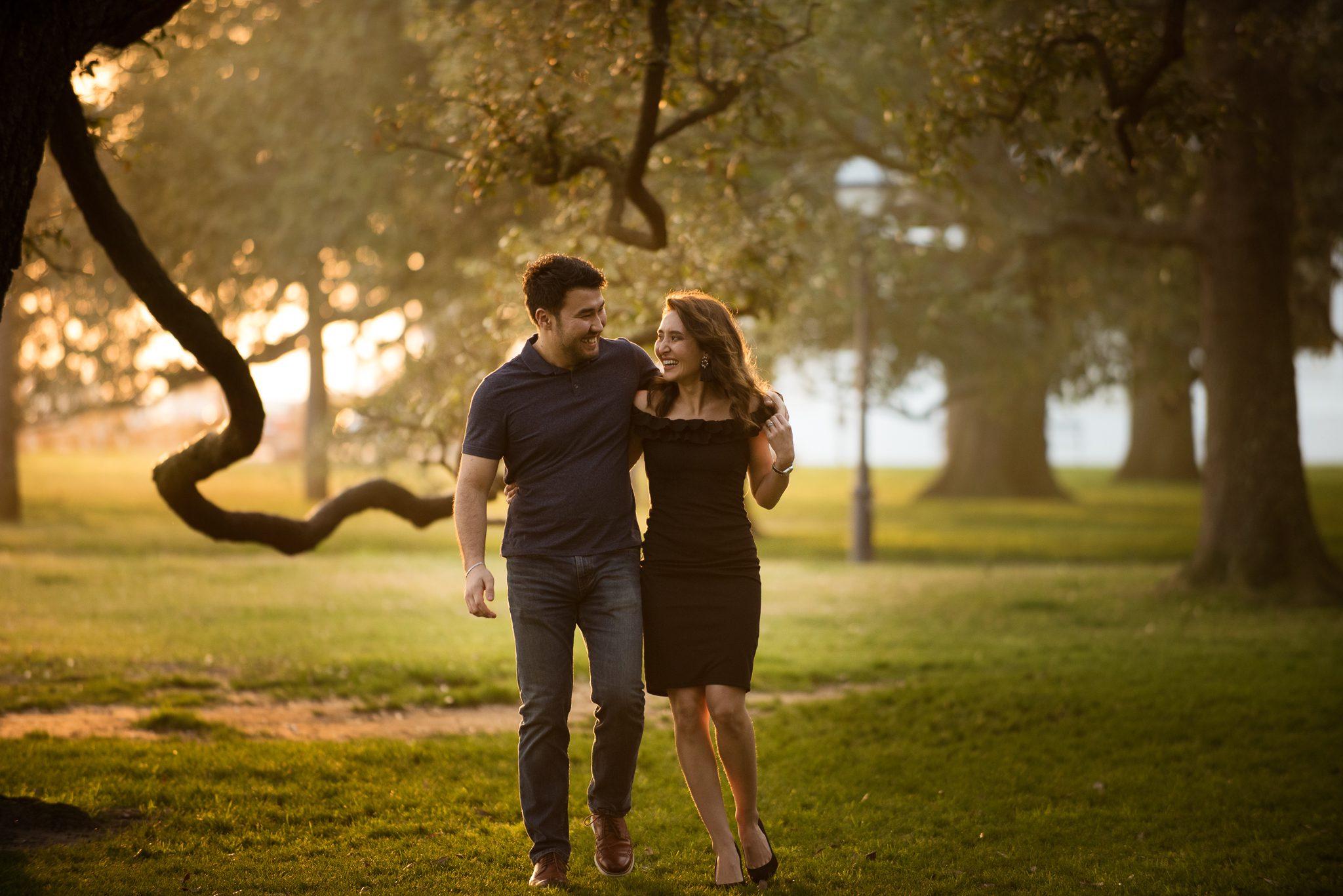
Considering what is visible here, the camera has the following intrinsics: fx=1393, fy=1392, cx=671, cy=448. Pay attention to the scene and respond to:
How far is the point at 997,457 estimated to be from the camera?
3634 centimetres

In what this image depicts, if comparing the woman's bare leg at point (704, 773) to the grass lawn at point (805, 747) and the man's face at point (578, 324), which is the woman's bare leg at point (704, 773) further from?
the man's face at point (578, 324)

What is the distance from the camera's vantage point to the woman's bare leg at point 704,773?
16.7ft

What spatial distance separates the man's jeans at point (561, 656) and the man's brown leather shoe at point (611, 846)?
0.20 m

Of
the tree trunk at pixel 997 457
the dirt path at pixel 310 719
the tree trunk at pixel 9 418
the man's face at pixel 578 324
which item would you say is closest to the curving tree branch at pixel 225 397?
the dirt path at pixel 310 719

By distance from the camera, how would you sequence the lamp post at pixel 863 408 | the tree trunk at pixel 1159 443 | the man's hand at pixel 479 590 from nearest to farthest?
the man's hand at pixel 479 590 → the lamp post at pixel 863 408 → the tree trunk at pixel 1159 443

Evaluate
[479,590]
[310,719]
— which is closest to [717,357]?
[479,590]

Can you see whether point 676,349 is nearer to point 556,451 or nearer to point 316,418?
point 556,451

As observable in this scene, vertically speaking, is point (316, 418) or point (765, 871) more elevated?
point (316, 418)

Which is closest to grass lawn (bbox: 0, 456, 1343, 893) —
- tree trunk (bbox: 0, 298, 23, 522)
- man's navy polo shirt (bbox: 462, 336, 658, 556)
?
man's navy polo shirt (bbox: 462, 336, 658, 556)

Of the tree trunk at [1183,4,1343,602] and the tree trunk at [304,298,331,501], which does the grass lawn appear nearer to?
the tree trunk at [1183,4,1343,602]

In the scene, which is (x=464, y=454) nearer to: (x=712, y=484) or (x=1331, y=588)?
(x=712, y=484)

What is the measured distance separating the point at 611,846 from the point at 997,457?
32.3 m

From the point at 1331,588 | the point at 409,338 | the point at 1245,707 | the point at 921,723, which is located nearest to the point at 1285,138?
the point at 1331,588

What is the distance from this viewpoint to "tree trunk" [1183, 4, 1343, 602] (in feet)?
46.4
